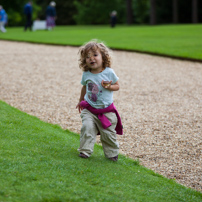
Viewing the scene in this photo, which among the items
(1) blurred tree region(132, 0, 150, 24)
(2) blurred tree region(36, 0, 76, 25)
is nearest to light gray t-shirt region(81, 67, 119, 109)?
(1) blurred tree region(132, 0, 150, 24)

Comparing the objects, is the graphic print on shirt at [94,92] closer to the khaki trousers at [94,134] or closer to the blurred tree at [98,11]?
the khaki trousers at [94,134]

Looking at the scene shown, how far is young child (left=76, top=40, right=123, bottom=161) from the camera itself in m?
4.04

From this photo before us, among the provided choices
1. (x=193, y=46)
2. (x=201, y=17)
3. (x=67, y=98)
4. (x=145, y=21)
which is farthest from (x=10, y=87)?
(x=145, y=21)

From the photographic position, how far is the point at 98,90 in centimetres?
407

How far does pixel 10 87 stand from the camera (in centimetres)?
895

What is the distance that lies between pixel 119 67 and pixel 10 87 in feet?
13.6

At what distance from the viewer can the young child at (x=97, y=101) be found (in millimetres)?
4039

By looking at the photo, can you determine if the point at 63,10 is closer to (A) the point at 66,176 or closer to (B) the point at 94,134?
(B) the point at 94,134

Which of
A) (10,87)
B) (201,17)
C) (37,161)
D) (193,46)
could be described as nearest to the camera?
(37,161)

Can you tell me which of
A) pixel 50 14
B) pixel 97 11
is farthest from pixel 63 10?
pixel 50 14

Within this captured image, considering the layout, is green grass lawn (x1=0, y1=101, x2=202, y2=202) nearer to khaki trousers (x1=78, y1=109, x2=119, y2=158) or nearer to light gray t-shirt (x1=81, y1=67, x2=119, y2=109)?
khaki trousers (x1=78, y1=109, x2=119, y2=158)

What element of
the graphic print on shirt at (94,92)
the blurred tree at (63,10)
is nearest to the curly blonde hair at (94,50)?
the graphic print on shirt at (94,92)

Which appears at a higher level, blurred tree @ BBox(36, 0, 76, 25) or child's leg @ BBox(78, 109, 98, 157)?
blurred tree @ BBox(36, 0, 76, 25)

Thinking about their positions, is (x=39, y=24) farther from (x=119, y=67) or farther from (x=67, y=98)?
(x=67, y=98)
